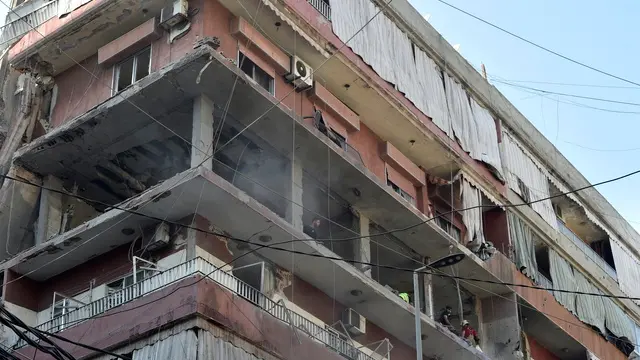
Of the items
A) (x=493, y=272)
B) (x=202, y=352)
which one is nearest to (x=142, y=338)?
(x=202, y=352)

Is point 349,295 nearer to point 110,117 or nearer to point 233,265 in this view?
point 233,265

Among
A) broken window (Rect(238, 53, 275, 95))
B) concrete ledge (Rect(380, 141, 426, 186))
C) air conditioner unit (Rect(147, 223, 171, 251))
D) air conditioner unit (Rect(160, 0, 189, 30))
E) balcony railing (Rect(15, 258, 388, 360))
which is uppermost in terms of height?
air conditioner unit (Rect(160, 0, 189, 30))

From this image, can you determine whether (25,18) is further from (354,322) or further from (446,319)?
(446,319)

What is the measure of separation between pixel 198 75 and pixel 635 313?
70.6ft

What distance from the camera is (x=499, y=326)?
27.6m

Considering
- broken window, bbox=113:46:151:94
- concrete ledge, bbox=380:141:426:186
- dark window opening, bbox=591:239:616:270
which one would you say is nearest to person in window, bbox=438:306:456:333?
concrete ledge, bbox=380:141:426:186

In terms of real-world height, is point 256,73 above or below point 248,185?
above

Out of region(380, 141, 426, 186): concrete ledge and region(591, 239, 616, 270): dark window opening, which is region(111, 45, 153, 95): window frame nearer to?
region(380, 141, 426, 186): concrete ledge

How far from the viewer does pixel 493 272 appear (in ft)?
89.1

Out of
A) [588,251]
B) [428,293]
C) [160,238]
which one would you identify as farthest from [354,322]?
[588,251]

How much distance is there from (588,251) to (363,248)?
43.6ft

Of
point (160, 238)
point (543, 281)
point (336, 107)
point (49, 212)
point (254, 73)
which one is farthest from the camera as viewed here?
point (543, 281)

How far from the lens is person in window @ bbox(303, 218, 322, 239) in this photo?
23953 mm

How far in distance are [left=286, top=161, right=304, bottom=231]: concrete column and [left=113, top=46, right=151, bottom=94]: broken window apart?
145 inches
